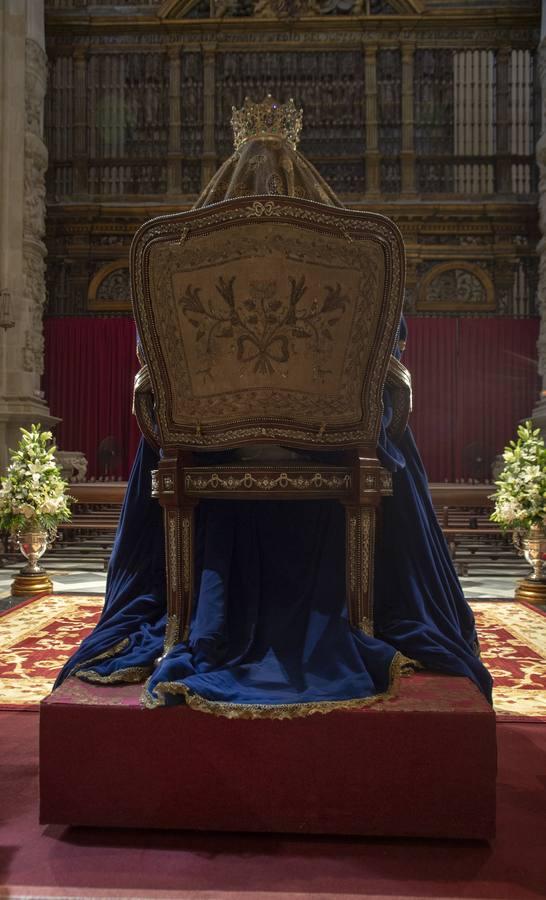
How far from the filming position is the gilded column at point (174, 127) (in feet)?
34.0

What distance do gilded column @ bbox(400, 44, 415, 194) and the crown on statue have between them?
28.5ft

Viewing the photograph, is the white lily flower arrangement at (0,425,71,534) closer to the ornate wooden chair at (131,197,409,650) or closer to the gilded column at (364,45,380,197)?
the ornate wooden chair at (131,197,409,650)

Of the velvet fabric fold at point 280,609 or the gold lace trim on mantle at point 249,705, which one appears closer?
the gold lace trim on mantle at point 249,705

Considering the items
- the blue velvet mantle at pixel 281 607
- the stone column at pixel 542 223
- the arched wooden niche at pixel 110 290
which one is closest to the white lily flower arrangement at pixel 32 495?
the blue velvet mantle at pixel 281 607

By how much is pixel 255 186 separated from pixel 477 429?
8.94 meters

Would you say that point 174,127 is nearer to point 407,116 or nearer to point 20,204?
point 20,204

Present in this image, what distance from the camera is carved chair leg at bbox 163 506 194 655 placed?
1.76m

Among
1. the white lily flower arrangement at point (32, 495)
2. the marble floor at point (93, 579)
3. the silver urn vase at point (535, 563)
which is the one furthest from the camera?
the marble floor at point (93, 579)

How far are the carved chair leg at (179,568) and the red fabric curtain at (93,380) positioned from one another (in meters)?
8.85

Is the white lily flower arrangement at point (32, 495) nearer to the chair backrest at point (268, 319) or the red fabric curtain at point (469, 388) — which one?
the chair backrest at point (268, 319)

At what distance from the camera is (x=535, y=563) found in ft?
14.9

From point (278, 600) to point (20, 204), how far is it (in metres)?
7.89

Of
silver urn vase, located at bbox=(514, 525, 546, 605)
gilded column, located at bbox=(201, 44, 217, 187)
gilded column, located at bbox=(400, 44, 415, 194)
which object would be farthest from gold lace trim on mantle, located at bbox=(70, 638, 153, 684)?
gilded column, located at bbox=(400, 44, 415, 194)

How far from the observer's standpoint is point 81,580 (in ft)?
17.4
